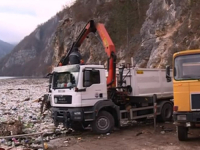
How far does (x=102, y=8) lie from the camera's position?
5269cm

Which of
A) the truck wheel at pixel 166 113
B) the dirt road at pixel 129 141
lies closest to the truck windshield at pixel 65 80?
the dirt road at pixel 129 141

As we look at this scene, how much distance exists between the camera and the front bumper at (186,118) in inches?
293

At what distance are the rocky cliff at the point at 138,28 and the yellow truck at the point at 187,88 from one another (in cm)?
617

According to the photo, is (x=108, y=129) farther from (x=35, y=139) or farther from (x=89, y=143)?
(x=35, y=139)

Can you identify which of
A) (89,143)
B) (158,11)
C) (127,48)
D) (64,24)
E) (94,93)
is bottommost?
(89,143)

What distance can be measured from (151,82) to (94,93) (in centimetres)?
297

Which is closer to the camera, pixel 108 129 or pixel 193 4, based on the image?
pixel 108 129

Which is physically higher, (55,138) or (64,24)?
(64,24)

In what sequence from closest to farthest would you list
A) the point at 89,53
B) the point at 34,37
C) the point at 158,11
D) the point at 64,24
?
1. the point at 158,11
2. the point at 89,53
3. the point at 64,24
4. the point at 34,37

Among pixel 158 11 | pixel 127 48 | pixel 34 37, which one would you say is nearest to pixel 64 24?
pixel 127 48

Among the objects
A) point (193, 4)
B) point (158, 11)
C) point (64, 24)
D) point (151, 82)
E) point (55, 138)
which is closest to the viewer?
point (55, 138)

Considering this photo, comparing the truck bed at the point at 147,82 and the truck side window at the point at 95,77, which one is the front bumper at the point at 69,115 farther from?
the truck bed at the point at 147,82

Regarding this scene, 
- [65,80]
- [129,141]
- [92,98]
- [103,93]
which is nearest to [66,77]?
[65,80]

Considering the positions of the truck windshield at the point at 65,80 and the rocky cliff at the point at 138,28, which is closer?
the truck windshield at the point at 65,80
